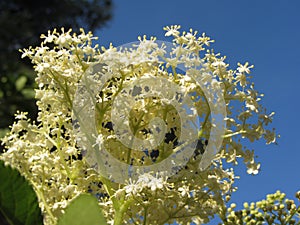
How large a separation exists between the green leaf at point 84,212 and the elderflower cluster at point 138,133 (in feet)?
2.83

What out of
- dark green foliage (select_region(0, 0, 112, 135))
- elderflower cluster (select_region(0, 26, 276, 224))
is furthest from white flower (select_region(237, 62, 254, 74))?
dark green foliage (select_region(0, 0, 112, 135))

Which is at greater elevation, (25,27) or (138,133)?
(25,27)

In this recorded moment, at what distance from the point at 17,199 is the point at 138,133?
3.24ft

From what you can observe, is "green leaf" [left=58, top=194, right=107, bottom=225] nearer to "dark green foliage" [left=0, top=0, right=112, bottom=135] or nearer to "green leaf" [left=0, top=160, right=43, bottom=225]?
"green leaf" [left=0, top=160, right=43, bottom=225]

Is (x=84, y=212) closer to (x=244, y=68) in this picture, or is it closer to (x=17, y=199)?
(x=17, y=199)

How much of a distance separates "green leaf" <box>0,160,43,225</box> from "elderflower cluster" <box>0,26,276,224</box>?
819mm

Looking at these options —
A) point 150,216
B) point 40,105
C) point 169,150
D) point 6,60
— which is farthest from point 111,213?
point 6,60

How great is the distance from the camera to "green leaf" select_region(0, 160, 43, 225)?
0.28m

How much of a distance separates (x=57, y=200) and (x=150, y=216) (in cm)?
23

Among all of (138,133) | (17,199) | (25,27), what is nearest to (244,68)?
(138,133)

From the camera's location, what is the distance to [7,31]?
7.89 m

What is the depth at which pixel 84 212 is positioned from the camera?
9.8 inches

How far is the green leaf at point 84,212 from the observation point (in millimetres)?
248

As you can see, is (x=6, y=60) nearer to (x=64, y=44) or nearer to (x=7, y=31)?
(x=7, y=31)
